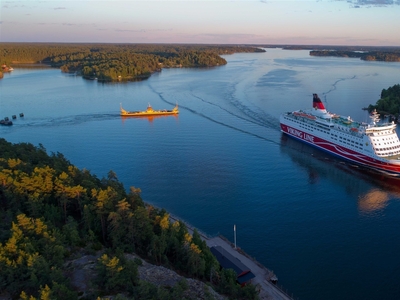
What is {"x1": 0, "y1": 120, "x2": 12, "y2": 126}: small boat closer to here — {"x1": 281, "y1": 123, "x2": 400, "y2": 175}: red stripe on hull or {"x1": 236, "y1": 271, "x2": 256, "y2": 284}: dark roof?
{"x1": 281, "y1": 123, "x2": 400, "y2": 175}: red stripe on hull

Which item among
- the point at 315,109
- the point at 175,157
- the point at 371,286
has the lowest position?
the point at 371,286

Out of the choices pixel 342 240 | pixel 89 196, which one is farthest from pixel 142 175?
pixel 342 240

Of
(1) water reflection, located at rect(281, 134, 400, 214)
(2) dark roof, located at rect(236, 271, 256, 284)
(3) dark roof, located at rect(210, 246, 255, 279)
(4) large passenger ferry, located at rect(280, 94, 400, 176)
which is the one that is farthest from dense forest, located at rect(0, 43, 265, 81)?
(2) dark roof, located at rect(236, 271, 256, 284)

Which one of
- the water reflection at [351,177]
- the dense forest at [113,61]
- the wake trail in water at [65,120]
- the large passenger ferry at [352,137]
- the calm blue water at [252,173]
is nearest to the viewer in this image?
the calm blue water at [252,173]

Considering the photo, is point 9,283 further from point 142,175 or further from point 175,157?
point 175,157

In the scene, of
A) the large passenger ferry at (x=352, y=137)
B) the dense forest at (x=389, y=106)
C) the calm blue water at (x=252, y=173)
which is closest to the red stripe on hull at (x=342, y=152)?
the large passenger ferry at (x=352, y=137)

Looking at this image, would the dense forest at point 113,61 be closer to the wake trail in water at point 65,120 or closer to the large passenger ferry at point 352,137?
the wake trail in water at point 65,120
